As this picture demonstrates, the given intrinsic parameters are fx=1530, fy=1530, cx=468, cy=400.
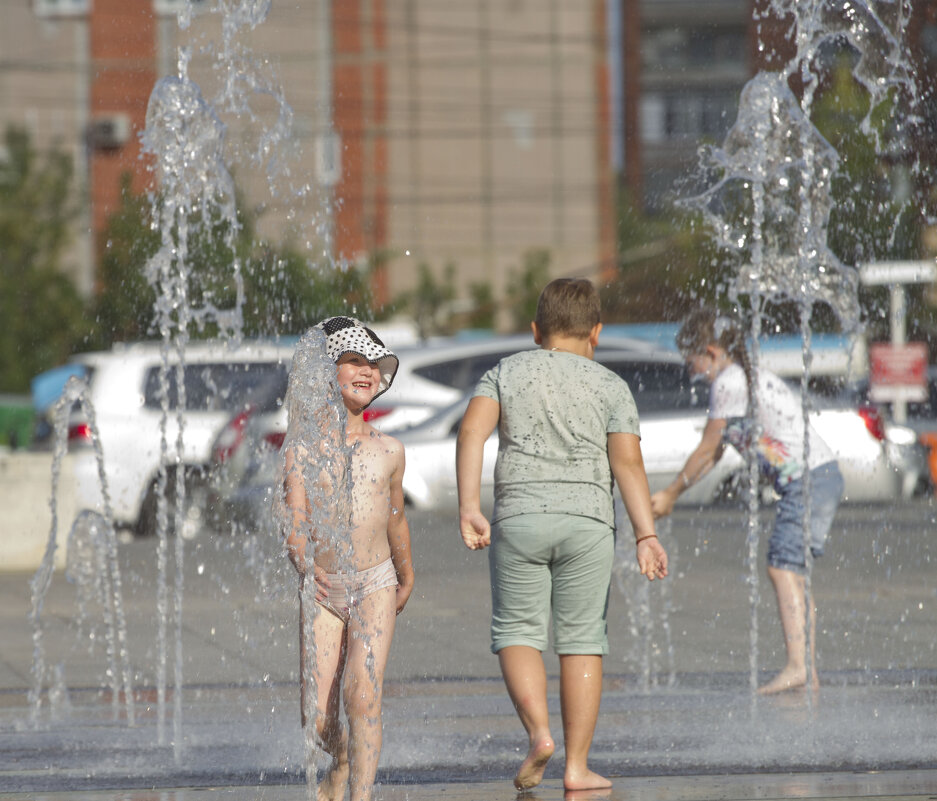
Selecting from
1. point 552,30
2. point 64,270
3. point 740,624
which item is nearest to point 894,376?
point 740,624

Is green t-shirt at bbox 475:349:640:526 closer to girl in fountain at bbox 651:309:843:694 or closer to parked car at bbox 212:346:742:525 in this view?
girl in fountain at bbox 651:309:843:694

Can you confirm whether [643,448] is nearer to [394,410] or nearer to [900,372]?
[394,410]

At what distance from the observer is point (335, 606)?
3.95 meters

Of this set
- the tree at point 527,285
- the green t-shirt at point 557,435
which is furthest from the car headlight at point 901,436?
the tree at point 527,285

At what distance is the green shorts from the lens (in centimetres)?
434

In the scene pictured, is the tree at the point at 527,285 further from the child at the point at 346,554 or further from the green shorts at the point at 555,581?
the child at the point at 346,554

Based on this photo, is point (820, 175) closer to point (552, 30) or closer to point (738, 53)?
point (552, 30)

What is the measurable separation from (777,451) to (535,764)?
234 cm

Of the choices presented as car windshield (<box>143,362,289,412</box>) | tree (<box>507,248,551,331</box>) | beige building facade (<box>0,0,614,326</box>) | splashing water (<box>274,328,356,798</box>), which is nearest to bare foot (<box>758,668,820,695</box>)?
splashing water (<box>274,328,356,798</box>)

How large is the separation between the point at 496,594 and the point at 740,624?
3.75 m

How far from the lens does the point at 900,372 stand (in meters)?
16.4

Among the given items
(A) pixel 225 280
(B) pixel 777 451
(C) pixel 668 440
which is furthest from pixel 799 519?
(A) pixel 225 280

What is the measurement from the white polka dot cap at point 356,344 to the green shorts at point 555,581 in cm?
61

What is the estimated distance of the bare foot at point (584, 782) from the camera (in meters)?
4.24
